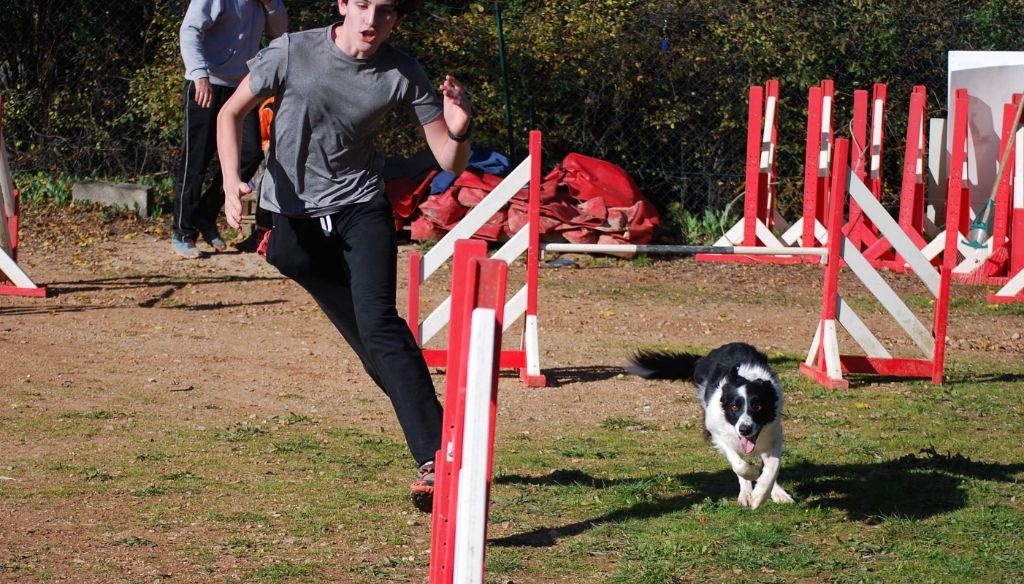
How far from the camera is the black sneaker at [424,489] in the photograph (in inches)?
174

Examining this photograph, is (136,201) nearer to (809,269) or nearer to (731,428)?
(809,269)

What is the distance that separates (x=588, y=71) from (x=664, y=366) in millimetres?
7548

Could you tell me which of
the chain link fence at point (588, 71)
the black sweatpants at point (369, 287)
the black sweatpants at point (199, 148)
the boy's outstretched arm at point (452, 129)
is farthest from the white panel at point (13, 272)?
the boy's outstretched arm at point (452, 129)

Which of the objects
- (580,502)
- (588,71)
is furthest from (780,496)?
(588,71)

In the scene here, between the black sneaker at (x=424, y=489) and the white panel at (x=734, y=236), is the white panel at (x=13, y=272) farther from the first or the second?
the white panel at (x=734, y=236)

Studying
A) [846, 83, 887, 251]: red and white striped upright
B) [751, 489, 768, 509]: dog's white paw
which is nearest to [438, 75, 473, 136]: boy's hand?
[751, 489, 768, 509]: dog's white paw

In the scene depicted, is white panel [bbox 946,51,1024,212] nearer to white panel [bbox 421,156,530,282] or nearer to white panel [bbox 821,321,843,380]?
white panel [bbox 821,321,843,380]

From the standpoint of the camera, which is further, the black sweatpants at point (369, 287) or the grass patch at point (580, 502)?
the black sweatpants at point (369, 287)

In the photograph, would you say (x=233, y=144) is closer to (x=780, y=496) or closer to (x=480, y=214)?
(x=780, y=496)

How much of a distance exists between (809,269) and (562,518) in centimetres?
765

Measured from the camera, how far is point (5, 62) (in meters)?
13.6

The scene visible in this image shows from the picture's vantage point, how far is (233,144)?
4.48 m

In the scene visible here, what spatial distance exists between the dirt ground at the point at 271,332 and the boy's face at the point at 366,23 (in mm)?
1986

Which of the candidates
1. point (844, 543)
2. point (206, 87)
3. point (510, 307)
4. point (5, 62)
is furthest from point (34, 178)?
point (844, 543)
